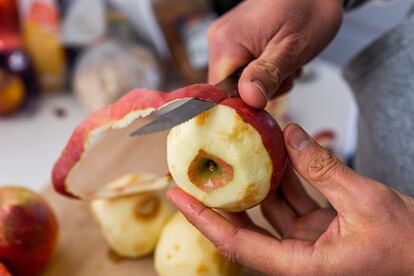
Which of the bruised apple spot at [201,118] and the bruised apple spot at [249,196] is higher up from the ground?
the bruised apple spot at [201,118]

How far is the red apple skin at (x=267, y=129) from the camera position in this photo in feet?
1.63

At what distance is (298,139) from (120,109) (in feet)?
0.68

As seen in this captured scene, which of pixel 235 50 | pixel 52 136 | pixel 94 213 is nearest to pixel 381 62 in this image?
pixel 235 50

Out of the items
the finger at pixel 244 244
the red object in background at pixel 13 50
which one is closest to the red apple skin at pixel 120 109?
the finger at pixel 244 244

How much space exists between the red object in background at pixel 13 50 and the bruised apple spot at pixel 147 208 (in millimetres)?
553

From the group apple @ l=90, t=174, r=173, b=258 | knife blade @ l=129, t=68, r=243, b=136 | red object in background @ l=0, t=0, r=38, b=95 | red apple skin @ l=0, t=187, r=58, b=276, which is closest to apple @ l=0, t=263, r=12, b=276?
red apple skin @ l=0, t=187, r=58, b=276

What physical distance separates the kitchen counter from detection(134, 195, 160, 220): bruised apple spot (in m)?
0.27

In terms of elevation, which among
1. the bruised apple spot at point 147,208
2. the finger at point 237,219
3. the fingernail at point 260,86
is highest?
the fingernail at point 260,86

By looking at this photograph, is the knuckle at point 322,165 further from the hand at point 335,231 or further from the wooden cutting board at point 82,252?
the wooden cutting board at point 82,252

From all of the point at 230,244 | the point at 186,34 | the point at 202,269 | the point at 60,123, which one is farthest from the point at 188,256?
the point at 186,34

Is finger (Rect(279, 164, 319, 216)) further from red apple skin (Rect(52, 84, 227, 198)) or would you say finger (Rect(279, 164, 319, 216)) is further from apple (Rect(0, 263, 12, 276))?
apple (Rect(0, 263, 12, 276))

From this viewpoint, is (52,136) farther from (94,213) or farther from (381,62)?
(381,62)

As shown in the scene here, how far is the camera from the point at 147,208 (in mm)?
733

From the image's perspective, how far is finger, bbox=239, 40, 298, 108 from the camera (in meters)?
0.50
